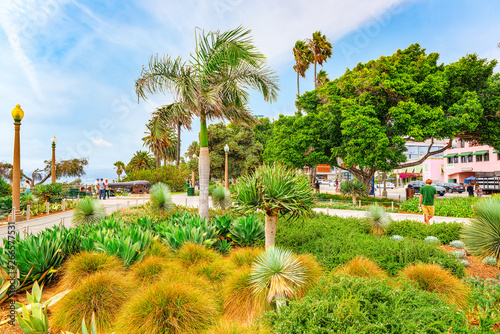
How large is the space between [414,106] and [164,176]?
100 ft

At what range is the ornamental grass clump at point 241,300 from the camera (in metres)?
3.73

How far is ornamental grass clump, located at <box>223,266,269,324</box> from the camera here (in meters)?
3.73

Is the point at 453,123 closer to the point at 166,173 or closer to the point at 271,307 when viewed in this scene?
the point at 271,307

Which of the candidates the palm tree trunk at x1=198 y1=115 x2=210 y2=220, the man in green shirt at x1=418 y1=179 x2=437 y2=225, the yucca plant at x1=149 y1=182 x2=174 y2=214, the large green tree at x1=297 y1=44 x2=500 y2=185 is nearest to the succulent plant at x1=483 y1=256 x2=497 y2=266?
the man in green shirt at x1=418 y1=179 x2=437 y2=225

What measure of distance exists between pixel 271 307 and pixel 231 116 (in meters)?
7.46

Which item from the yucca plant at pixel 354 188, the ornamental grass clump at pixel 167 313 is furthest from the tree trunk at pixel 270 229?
the yucca plant at pixel 354 188

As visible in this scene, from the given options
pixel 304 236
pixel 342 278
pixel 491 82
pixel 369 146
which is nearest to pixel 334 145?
pixel 369 146

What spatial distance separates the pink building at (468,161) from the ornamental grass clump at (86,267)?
159ft

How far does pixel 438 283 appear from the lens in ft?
13.0

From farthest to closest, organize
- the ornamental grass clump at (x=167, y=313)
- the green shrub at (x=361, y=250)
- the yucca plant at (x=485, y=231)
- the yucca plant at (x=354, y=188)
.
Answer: the yucca plant at (x=354, y=188) → the yucca plant at (x=485, y=231) → the green shrub at (x=361, y=250) → the ornamental grass clump at (x=167, y=313)

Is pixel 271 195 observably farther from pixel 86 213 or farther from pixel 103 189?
pixel 103 189

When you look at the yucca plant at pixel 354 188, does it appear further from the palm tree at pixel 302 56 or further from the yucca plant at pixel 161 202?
the palm tree at pixel 302 56

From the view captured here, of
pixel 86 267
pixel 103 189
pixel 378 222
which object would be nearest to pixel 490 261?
pixel 378 222

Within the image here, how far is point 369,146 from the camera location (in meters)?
18.6
